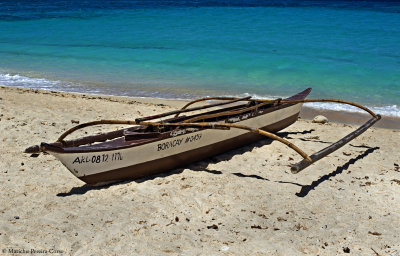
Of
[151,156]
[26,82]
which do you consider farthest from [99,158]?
[26,82]

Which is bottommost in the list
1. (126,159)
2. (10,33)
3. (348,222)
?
(348,222)

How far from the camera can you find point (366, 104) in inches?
468

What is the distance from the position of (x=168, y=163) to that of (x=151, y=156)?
0.37 m

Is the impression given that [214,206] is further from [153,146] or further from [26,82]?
[26,82]

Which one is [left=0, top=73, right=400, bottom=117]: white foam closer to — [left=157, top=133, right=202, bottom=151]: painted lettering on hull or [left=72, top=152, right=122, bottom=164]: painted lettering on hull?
[left=157, top=133, right=202, bottom=151]: painted lettering on hull

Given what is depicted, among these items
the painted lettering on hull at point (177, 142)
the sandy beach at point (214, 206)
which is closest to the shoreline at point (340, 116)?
the sandy beach at point (214, 206)

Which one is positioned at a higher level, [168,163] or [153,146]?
[153,146]

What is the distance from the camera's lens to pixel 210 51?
722 inches

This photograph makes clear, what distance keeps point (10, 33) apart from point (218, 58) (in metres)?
12.0

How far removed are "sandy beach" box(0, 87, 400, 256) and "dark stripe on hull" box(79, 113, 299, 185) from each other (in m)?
0.10

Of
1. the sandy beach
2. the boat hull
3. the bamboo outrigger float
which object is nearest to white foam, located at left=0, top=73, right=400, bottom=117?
the sandy beach

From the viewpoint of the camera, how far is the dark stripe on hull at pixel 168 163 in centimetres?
611

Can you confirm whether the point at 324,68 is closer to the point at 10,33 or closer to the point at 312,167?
the point at 312,167

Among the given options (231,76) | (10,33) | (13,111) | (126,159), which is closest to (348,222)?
(126,159)
